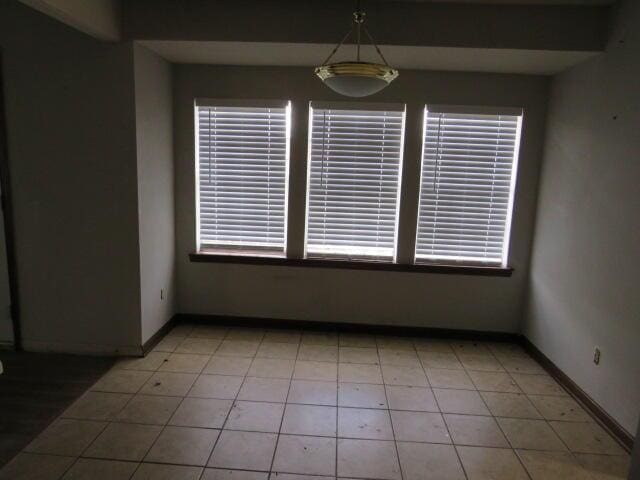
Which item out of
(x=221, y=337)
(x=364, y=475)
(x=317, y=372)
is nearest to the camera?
(x=364, y=475)

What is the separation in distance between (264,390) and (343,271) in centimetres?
135

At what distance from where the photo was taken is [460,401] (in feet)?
9.08

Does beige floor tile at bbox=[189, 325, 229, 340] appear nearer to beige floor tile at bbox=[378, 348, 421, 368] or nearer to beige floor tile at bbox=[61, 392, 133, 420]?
beige floor tile at bbox=[61, 392, 133, 420]

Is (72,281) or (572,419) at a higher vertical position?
(72,281)

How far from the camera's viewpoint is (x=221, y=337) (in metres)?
3.65

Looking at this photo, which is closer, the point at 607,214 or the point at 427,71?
the point at 607,214

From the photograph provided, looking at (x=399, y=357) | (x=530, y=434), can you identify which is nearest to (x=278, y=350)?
(x=399, y=357)

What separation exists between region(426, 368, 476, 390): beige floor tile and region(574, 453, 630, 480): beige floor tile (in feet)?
2.64

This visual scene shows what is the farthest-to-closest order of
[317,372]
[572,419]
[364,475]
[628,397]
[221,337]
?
[221,337] → [317,372] → [572,419] → [628,397] → [364,475]

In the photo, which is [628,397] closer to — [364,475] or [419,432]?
[419,432]

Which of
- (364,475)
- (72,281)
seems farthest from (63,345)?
(364,475)

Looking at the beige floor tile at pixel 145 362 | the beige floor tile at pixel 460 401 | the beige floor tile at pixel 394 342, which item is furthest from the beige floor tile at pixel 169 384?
the beige floor tile at pixel 460 401

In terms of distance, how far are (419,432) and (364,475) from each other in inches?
20.2

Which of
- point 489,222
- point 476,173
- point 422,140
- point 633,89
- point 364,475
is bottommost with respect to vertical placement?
point 364,475
